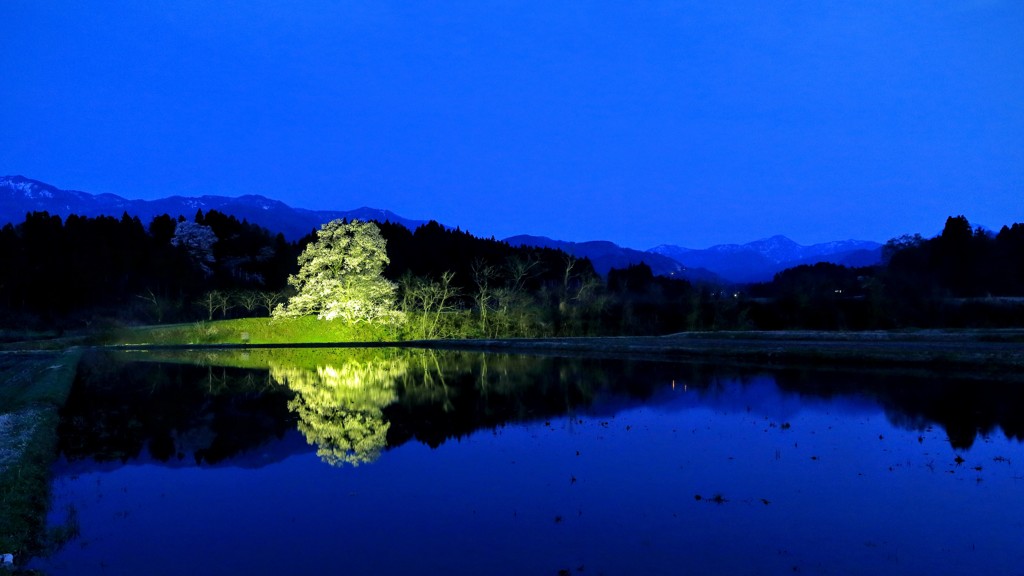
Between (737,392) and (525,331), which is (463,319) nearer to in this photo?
(525,331)

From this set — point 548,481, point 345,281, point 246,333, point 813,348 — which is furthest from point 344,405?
point 246,333

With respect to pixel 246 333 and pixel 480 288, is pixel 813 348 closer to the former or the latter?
pixel 480 288

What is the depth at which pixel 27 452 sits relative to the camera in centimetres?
1534

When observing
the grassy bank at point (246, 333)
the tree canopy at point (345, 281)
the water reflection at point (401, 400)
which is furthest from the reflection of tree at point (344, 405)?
the grassy bank at point (246, 333)

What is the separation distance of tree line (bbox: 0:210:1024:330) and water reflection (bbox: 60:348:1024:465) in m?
26.7

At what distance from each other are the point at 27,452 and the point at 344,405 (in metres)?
10.3

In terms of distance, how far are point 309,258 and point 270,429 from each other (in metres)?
46.3

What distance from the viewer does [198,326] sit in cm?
6159

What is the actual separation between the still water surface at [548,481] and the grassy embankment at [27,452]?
47 cm

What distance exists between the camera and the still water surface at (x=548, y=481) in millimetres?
9875

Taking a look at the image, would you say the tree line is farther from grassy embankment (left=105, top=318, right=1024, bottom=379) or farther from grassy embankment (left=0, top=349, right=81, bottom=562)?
grassy embankment (left=0, top=349, right=81, bottom=562)

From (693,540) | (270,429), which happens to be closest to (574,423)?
(270,429)

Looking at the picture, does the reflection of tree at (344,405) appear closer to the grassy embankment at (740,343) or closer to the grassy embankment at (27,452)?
the grassy embankment at (27,452)

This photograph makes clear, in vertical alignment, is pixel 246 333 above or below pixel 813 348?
above
